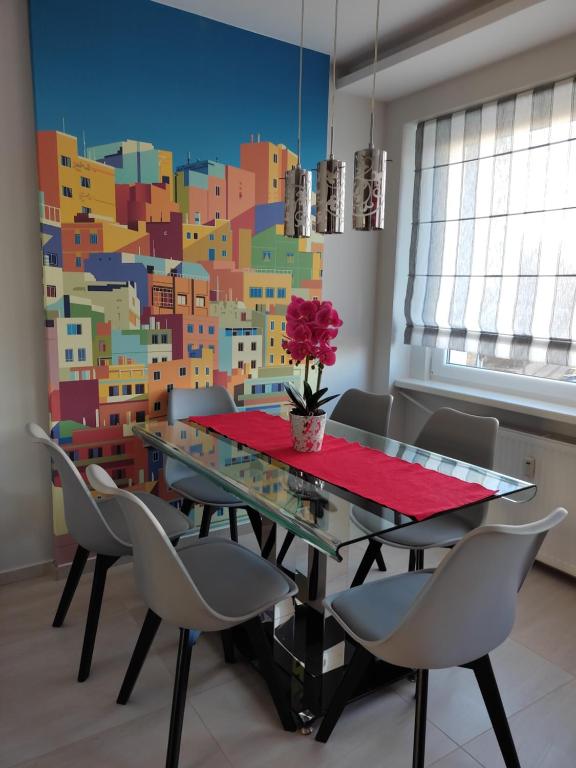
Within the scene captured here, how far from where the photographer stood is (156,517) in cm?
221

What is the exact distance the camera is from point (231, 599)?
1704 mm

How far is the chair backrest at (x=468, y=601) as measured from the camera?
1.31 meters

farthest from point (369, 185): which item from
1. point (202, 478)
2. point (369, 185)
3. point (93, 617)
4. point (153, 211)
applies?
point (93, 617)

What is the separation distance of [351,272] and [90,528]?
2322 mm

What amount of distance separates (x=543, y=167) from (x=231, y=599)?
8.22 feet

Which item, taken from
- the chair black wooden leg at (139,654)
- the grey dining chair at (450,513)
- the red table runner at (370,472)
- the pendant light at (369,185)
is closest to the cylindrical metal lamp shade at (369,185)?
the pendant light at (369,185)

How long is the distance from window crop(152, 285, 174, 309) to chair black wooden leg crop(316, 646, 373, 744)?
187cm

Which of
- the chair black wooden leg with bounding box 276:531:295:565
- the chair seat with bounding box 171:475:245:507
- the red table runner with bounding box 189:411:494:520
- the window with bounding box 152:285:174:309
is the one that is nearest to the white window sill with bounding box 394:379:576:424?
the red table runner with bounding box 189:411:494:520

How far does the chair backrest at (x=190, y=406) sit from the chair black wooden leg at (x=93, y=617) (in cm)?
68

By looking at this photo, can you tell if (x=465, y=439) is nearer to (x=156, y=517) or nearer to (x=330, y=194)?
(x=330, y=194)

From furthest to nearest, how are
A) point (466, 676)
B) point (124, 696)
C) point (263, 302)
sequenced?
point (263, 302)
point (466, 676)
point (124, 696)

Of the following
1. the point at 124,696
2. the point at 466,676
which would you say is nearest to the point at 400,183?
the point at 466,676

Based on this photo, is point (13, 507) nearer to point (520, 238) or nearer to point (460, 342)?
point (460, 342)

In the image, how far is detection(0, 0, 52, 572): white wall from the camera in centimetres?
246
